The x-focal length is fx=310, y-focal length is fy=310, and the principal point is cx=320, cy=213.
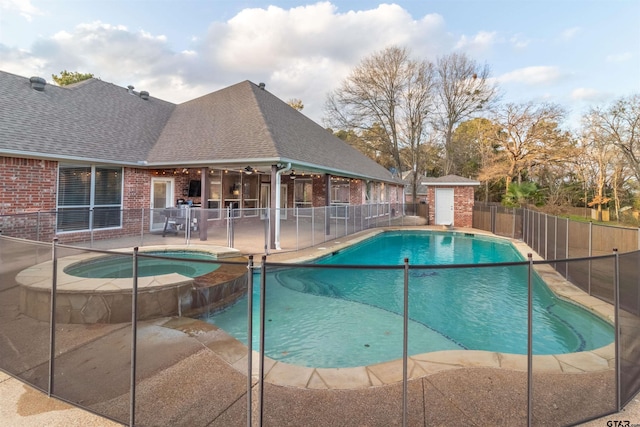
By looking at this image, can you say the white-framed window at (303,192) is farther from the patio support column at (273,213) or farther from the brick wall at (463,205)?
the brick wall at (463,205)

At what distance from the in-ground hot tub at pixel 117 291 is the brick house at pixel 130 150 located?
17.4 feet

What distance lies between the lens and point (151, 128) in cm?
1289

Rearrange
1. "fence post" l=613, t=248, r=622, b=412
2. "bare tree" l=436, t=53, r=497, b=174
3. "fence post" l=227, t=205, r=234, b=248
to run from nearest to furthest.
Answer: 1. "fence post" l=613, t=248, r=622, b=412
2. "fence post" l=227, t=205, r=234, b=248
3. "bare tree" l=436, t=53, r=497, b=174

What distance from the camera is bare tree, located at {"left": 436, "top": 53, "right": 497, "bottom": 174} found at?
25.9 m

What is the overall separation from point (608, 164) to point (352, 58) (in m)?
20.3

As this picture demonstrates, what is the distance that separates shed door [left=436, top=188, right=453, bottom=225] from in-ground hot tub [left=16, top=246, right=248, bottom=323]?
16581 mm

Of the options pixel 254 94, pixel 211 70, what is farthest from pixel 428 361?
pixel 211 70

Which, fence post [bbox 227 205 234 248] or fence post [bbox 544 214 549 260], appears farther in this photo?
fence post [bbox 227 205 234 248]

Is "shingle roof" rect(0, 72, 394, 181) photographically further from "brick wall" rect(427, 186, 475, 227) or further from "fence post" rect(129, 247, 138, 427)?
"brick wall" rect(427, 186, 475, 227)

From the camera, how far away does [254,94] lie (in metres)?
13.0

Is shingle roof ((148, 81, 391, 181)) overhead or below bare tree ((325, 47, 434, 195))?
below

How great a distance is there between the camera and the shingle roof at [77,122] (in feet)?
28.1

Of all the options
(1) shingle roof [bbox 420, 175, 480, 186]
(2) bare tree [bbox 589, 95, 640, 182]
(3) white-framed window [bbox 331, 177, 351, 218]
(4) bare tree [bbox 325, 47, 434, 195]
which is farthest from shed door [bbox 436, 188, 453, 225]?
(2) bare tree [bbox 589, 95, 640, 182]

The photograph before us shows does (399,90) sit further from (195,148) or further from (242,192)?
(195,148)
